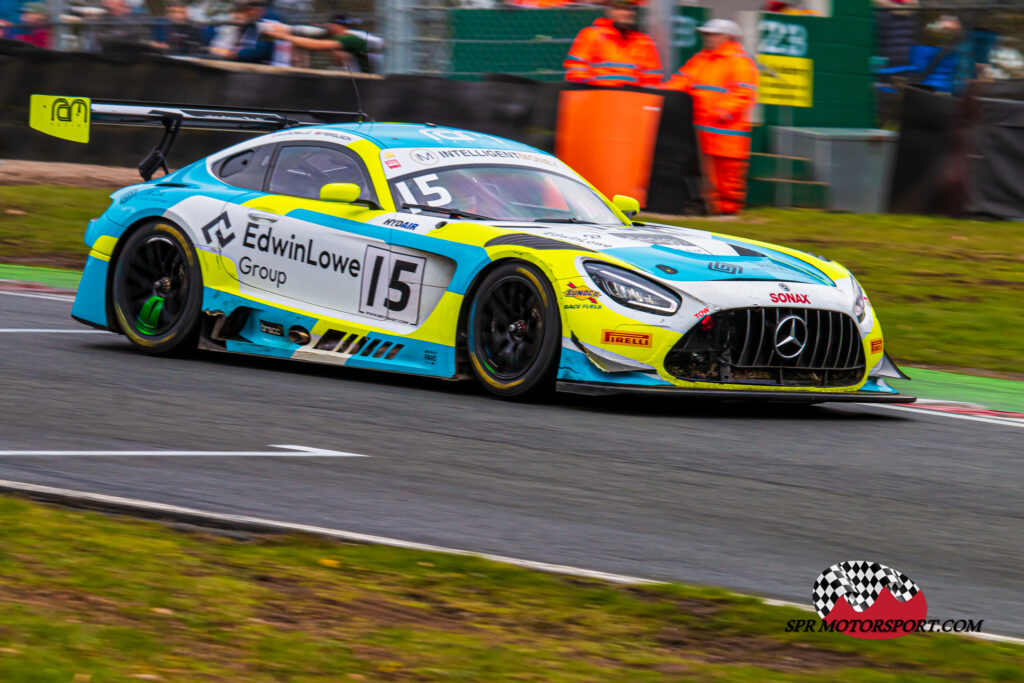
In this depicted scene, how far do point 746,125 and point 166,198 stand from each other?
7419 millimetres

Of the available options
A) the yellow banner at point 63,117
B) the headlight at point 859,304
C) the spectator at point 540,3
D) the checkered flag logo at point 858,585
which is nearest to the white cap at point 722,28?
the spectator at point 540,3

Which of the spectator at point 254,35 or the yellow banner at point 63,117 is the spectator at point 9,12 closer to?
the spectator at point 254,35

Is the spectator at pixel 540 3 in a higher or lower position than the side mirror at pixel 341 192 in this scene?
higher

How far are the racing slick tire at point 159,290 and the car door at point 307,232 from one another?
1.24 feet

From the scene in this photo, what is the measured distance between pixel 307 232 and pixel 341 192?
41 cm

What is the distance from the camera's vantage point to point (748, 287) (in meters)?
7.40

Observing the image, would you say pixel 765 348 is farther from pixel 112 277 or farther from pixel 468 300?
pixel 112 277

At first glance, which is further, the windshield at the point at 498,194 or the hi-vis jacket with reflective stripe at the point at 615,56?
the hi-vis jacket with reflective stripe at the point at 615,56

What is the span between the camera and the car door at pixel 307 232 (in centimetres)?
830

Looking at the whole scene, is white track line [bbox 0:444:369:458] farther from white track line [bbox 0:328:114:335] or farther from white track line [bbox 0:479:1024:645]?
white track line [bbox 0:328:114:335]

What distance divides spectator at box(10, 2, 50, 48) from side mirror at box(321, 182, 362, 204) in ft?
38.7

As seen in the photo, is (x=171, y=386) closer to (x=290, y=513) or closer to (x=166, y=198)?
(x=166, y=198)

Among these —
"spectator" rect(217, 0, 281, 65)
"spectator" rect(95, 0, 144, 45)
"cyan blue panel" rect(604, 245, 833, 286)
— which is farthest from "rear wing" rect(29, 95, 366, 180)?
"spectator" rect(95, 0, 144, 45)

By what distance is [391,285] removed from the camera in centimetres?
809
